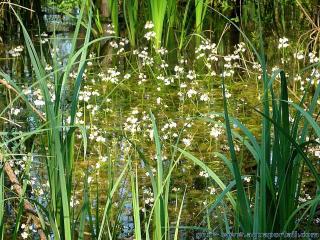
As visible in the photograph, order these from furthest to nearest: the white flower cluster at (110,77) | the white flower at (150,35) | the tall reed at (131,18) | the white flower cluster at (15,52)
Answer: the tall reed at (131,18)
the white flower at (150,35)
the white flower cluster at (15,52)
the white flower cluster at (110,77)

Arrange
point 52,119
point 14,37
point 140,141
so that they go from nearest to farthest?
point 52,119 < point 140,141 < point 14,37

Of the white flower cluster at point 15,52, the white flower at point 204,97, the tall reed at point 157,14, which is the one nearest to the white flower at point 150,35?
the tall reed at point 157,14

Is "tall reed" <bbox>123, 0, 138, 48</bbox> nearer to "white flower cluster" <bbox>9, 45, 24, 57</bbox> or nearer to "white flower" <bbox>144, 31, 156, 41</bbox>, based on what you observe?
"white flower" <bbox>144, 31, 156, 41</bbox>

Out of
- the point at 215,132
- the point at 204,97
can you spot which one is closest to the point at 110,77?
the point at 204,97

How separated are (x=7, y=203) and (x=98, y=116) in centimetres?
168

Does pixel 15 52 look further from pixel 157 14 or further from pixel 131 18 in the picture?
pixel 157 14

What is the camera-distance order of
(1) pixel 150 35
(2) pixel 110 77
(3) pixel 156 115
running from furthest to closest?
(1) pixel 150 35 < (2) pixel 110 77 < (3) pixel 156 115

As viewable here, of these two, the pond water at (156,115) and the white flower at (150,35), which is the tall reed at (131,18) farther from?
the white flower at (150,35)

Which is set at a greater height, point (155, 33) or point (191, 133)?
point (155, 33)

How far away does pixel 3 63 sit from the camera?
7.35m

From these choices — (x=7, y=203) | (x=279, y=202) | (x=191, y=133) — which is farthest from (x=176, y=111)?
(x=279, y=202)

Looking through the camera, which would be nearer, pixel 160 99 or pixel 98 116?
pixel 98 116

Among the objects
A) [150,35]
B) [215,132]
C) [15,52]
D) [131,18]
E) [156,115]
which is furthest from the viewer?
[131,18]

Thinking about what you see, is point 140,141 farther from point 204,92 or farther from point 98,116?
point 204,92
